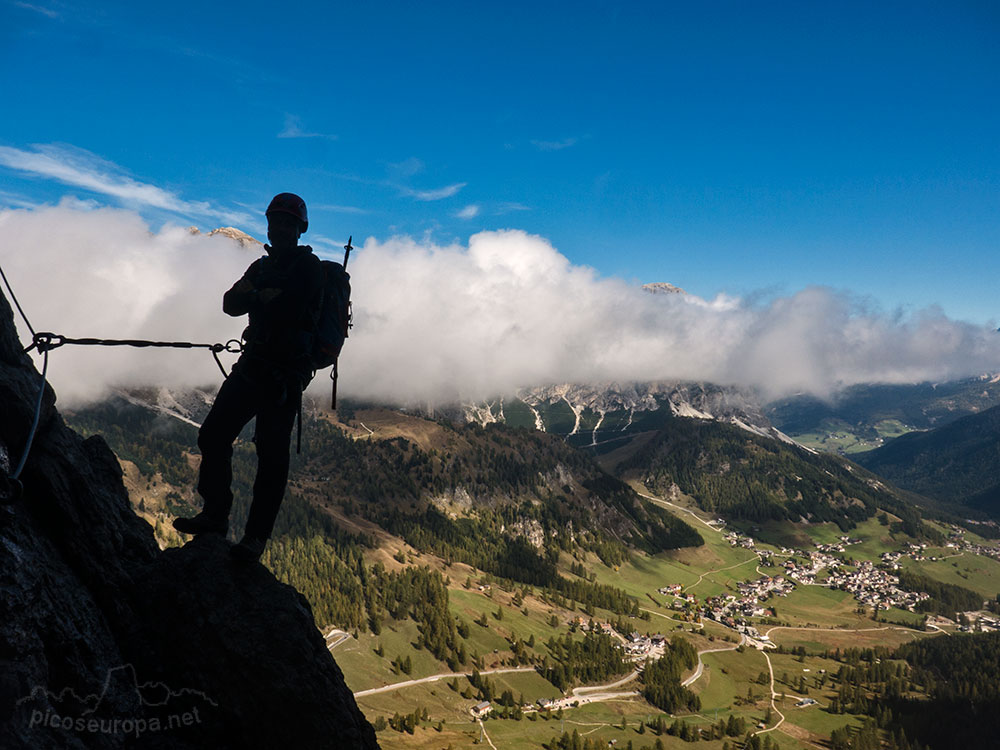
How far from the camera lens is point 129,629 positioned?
10391 mm

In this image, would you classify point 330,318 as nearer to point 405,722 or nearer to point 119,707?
point 119,707

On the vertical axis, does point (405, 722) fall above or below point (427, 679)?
above

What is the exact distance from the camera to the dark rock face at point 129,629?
26.9ft

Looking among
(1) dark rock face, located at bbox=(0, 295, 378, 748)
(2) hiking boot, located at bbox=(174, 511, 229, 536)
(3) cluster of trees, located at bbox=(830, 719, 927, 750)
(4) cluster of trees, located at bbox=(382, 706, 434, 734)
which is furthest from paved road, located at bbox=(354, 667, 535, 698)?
(1) dark rock face, located at bbox=(0, 295, 378, 748)

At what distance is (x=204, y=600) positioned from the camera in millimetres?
11195

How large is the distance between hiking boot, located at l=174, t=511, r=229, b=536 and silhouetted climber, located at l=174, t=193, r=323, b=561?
0.13 feet

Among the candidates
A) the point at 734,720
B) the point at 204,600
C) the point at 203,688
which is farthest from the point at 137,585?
the point at 734,720

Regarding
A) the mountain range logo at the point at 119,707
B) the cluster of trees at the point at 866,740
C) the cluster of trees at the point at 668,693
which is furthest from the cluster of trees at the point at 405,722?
the mountain range logo at the point at 119,707

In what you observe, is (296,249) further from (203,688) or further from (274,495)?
(203,688)

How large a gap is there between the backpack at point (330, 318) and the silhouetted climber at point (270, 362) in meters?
0.29

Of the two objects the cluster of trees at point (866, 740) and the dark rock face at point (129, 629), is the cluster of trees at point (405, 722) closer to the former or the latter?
the cluster of trees at point (866, 740)

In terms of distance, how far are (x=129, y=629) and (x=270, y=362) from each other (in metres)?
5.56

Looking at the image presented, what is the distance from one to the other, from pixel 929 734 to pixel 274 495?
254 metres

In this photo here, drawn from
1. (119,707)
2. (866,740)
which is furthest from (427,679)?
(119,707)
